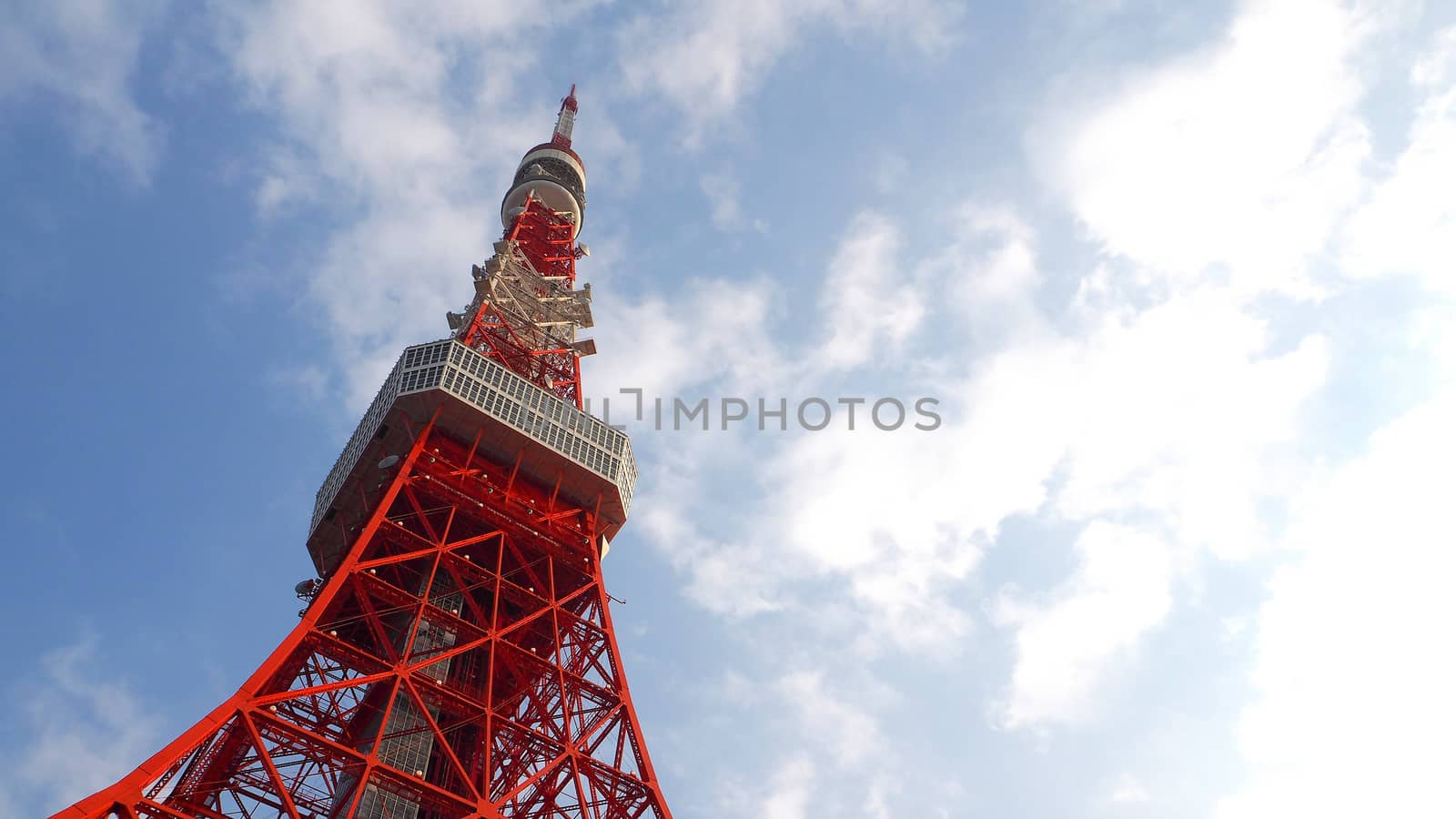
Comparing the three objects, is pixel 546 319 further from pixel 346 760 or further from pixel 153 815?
pixel 153 815

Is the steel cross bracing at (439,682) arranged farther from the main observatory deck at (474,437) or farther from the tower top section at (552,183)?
the tower top section at (552,183)

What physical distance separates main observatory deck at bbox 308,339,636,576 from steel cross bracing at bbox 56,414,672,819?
2.95 feet

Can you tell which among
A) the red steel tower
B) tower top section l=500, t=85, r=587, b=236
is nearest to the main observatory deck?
the red steel tower

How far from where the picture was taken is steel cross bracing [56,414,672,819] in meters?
29.9

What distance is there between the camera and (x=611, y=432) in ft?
161

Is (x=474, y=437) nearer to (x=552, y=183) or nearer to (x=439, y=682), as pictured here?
(x=439, y=682)

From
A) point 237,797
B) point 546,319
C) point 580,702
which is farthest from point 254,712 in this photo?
point 546,319

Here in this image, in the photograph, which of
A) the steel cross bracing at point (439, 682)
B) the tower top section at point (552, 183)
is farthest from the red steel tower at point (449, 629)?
the tower top section at point (552, 183)

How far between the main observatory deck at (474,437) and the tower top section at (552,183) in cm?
2675

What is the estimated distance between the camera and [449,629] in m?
39.6

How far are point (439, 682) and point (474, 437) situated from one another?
1145cm

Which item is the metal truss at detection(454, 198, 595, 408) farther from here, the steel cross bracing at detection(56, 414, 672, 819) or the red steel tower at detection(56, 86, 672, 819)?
the steel cross bracing at detection(56, 414, 672, 819)

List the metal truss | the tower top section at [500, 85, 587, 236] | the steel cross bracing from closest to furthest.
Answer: the steel cross bracing < the metal truss < the tower top section at [500, 85, 587, 236]

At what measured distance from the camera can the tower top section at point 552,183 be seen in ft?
238
